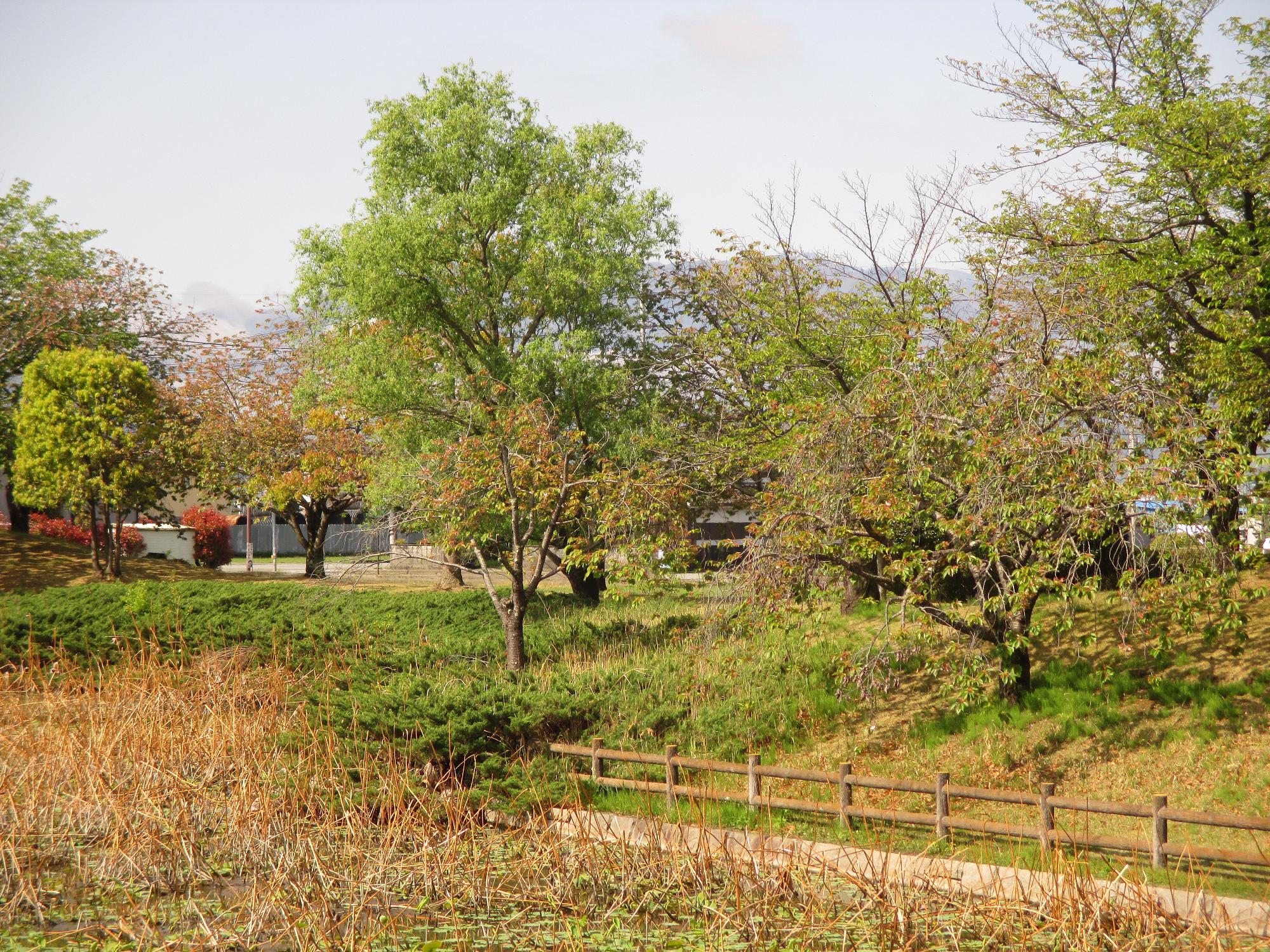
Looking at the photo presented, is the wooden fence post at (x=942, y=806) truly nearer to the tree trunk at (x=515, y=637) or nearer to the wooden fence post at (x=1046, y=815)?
the wooden fence post at (x=1046, y=815)

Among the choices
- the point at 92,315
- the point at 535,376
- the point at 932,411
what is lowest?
the point at 932,411

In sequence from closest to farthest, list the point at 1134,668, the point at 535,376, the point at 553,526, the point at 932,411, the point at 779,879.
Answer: the point at 779,879 < the point at 932,411 < the point at 1134,668 < the point at 553,526 < the point at 535,376

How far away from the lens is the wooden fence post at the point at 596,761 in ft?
34.1

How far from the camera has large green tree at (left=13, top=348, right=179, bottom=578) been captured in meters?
25.1

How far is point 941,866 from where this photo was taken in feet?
22.9

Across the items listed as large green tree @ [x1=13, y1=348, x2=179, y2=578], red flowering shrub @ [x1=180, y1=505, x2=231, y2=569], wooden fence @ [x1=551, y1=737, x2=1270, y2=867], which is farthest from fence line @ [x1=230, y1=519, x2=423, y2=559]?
wooden fence @ [x1=551, y1=737, x2=1270, y2=867]

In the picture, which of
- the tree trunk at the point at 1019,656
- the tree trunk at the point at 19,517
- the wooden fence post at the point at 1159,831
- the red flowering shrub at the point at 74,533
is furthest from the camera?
the tree trunk at the point at 19,517

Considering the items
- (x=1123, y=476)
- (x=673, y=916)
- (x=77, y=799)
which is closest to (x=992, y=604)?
(x=1123, y=476)

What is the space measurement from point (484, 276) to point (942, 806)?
13713 millimetres

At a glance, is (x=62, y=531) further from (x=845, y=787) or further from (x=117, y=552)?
(x=845, y=787)

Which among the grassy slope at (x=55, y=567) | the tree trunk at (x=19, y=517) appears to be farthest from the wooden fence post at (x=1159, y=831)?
the tree trunk at (x=19, y=517)

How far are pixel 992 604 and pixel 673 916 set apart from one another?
17.4ft

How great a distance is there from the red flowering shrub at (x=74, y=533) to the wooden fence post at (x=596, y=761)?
85.1ft

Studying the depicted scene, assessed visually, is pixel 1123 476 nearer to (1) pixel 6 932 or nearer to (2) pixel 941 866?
(2) pixel 941 866
